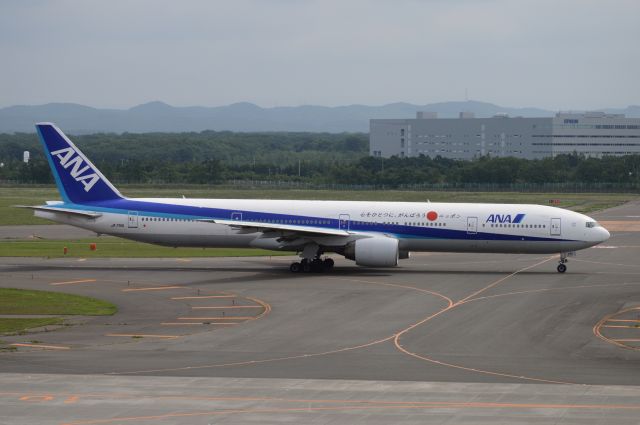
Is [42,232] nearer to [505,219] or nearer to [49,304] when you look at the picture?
[49,304]

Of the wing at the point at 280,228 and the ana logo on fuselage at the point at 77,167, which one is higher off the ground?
the ana logo on fuselage at the point at 77,167

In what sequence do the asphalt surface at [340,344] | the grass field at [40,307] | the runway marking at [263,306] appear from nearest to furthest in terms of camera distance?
the asphalt surface at [340,344] → the grass field at [40,307] → the runway marking at [263,306]

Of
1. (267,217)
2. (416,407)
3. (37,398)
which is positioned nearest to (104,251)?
(267,217)

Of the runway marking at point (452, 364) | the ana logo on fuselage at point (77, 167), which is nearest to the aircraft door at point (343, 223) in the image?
the runway marking at point (452, 364)

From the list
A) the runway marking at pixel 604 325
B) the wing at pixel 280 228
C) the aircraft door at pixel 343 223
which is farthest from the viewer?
the aircraft door at pixel 343 223

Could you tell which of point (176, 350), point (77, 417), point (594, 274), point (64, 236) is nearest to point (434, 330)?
point (176, 350)

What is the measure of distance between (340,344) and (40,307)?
14.0m

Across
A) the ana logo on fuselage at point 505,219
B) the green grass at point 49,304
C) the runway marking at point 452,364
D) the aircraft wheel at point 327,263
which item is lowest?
the runway marking at point 452,364

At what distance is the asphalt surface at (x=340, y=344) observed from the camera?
81.7 feet

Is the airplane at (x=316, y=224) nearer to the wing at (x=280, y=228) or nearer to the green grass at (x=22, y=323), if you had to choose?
the wing at (x=280, y=228)

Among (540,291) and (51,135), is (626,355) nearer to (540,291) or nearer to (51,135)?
(540,291)

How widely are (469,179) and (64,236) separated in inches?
4260

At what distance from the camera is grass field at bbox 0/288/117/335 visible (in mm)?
37250

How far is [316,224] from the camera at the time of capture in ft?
180
